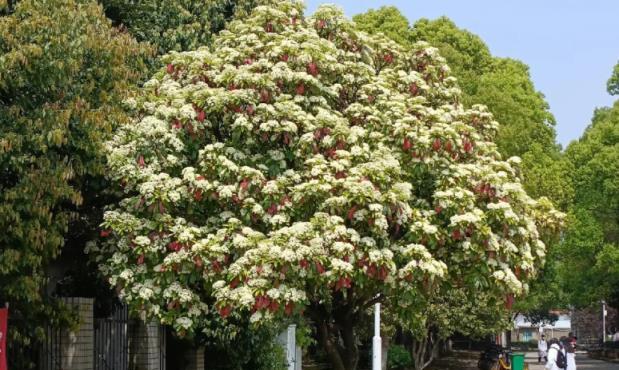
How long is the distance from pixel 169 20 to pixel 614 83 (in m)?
35.7

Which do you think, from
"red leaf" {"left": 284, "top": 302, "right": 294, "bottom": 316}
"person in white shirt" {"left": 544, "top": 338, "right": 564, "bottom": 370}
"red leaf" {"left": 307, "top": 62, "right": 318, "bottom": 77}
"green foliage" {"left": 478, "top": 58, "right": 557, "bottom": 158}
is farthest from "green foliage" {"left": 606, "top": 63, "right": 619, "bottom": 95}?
"red leaf" {"left": 284, "top": 302, "right": 294, "bottom": 316}

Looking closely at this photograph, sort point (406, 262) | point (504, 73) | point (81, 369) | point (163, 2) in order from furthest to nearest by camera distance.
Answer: point (504, 73) < point (163, 2) < point (81, 369) < point (406, 262)

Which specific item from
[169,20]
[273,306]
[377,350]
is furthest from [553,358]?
[273,306]

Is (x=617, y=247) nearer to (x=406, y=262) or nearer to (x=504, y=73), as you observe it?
(x=504, y=73)

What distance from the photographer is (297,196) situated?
634 inches

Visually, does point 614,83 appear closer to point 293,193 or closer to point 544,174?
point 544,174

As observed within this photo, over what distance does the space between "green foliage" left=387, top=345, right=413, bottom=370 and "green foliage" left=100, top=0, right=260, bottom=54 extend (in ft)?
65.4

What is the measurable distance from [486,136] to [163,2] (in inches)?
316

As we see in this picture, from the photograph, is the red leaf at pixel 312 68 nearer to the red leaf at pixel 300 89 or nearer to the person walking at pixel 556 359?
the red leaf at pixel 300 89

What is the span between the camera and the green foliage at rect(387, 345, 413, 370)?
41.9m

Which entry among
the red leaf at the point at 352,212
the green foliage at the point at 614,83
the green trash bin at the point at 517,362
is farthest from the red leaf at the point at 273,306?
the green foliage at the point at 614,83

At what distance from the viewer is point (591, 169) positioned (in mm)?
48094

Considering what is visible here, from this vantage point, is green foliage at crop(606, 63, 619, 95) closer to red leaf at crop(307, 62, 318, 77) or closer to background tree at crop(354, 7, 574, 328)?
background tree at crop(354, 7, 574, 328)

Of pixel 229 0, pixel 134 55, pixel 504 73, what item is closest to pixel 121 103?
pixel 134 55
